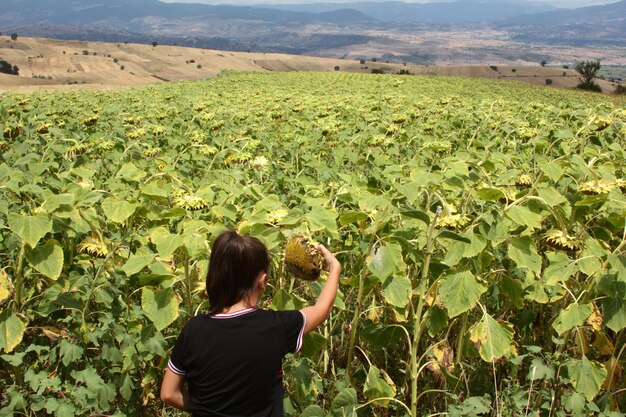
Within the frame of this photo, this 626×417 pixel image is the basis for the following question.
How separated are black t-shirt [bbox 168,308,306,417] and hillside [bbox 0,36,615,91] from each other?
60.0 metres

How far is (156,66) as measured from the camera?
83375mm

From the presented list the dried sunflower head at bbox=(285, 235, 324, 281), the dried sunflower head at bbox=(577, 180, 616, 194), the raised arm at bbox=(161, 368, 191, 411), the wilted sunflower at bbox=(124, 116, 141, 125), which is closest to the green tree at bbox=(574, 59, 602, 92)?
the wilted sunflower at bbox=(124, 116, 141, 125)

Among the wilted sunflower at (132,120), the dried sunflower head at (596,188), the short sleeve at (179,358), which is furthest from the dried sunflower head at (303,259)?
the wilted sunflower at (132,120)

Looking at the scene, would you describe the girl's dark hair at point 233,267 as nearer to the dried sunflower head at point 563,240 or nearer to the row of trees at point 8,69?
the dried sunflower head at point 563,240

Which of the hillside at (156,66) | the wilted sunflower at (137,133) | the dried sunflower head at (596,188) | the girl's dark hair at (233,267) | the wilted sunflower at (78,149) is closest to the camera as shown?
the girl's dark hair at (233,267)

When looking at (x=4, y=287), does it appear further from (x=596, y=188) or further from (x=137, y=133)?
(x=137, y=133)

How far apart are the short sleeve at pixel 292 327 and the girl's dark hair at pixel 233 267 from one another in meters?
0.17

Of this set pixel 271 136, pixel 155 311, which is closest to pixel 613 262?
pixel 155 311

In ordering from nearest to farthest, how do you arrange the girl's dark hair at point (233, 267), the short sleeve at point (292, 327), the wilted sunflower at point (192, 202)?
the girl's dark hair at point (233, 267), the short sleeve at point (292, 327), the wilted sunflower at point (192, 202)

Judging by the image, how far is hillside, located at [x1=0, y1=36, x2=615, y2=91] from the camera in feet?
222

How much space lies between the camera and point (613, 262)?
2.11 m

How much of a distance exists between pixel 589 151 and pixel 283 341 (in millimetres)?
2967

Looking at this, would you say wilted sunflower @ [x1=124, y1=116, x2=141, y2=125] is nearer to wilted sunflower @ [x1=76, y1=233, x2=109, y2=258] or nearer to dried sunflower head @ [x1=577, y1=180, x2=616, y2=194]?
wilted sunflower @ [x1=76, y1=233, x2=109, y2=258]

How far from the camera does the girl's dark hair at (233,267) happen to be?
1944 millimetres
